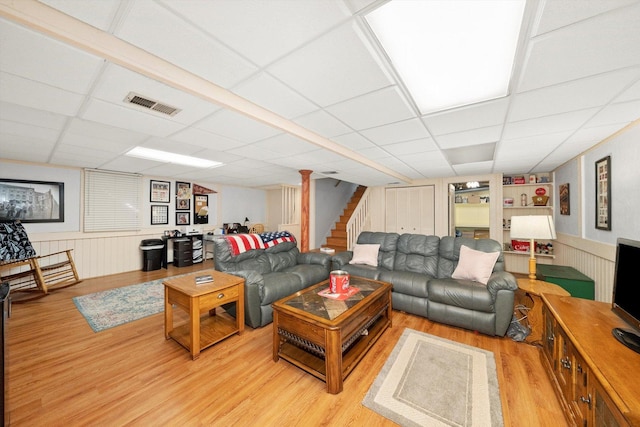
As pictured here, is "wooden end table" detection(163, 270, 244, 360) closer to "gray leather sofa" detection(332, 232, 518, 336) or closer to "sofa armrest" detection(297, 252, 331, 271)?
"sofa armrest" detection(297, 252, 331, 271)

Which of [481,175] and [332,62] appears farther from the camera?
[481,175]

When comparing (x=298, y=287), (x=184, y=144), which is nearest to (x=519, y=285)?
(x=298, y=287)

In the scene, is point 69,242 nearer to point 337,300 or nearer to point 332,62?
point 337,300

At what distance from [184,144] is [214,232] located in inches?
157

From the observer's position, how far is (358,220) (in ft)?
21.1

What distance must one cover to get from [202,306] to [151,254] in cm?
417

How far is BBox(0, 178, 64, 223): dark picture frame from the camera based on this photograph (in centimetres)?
396

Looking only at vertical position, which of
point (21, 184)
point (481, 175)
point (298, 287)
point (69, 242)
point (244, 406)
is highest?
point (481, 175)

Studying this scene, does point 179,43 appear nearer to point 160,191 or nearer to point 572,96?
point 572,96

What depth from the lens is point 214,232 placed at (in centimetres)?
654

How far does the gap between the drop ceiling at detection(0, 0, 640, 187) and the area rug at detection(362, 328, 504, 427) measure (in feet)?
7.27

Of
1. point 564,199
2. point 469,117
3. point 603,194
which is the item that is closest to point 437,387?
point 469,117

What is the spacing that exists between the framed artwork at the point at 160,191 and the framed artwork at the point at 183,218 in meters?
0.46

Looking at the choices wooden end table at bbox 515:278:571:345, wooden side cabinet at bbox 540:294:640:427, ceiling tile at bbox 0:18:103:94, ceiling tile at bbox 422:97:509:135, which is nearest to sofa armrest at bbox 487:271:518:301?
wooden end table at bbox 515:278:571:345
